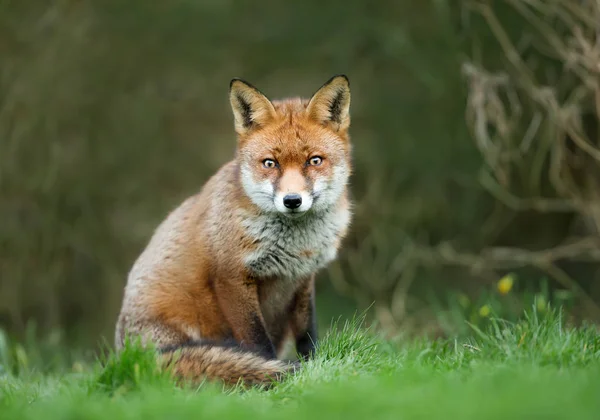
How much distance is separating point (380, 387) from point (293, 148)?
2.03 metres

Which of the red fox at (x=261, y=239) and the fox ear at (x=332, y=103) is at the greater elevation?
the fox ear at (x=332, y=103)

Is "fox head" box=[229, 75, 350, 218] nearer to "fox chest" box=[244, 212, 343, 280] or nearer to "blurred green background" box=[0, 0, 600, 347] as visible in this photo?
"fox chest" box=[244, 212, 343, 280]

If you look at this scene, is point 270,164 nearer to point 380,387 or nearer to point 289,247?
point 289,247

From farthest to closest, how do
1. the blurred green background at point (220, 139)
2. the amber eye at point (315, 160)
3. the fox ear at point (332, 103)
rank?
the blurred green background at point (220, 139)
the fox ear at point (332, 103)
the amber eye at point (315, 160)

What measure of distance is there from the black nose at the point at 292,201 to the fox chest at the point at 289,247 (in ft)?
1.14

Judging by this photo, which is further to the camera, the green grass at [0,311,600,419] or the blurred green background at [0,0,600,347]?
the blurred green background at [0,0,600,347]

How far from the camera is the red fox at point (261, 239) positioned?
511cm

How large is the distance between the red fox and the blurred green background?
363 cm

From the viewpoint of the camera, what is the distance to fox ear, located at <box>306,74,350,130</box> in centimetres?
523

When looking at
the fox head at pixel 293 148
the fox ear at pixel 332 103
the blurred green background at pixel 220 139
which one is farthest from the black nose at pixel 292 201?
the blurred green background at pixel 220 139

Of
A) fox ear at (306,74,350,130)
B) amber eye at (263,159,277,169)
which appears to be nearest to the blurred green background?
fox ear at (306,74,350,130)

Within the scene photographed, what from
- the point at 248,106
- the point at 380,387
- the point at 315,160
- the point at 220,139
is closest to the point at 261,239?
the point at 315,160

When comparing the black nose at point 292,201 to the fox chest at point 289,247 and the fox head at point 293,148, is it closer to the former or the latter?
the fox head at point 293,148

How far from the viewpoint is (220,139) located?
35.6 feet
